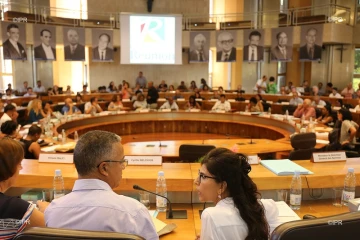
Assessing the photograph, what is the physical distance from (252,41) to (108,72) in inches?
252

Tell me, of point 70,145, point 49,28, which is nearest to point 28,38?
point 49,28

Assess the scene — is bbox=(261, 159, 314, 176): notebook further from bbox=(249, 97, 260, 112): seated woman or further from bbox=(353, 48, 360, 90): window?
bbox=(353, 48, 360, 90): window

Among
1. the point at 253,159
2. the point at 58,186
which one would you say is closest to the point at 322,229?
the point at 253,159

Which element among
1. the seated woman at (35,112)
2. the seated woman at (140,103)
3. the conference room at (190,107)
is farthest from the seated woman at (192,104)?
the seated woman at (35,112)

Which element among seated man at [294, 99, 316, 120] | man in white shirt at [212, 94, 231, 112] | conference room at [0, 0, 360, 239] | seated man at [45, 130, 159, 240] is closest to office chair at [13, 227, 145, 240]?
conference room at [0, 0, 360, 239]

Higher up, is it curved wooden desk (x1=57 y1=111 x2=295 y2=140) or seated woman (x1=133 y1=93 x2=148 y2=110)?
seated woman (x1=133 y1=93 x2=148 y2=110)

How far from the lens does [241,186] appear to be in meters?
1.69

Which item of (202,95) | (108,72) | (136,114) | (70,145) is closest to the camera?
(70,145)

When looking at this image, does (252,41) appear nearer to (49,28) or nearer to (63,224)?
(49,28)

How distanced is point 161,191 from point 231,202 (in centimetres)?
101

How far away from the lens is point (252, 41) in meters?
12.7

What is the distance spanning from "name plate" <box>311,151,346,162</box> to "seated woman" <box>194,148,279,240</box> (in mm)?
1571

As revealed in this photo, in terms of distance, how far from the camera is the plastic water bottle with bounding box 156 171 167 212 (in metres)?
2.57

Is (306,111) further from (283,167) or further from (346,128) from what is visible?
(283,167)
